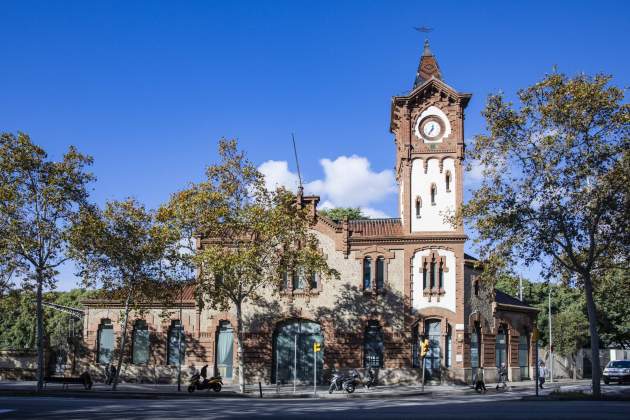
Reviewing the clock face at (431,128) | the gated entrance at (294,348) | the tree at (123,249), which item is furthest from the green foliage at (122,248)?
the clock face at (431,128)

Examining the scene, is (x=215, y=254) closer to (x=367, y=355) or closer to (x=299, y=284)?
(x=299, y=284)

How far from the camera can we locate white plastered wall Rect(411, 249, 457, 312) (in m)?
40.5

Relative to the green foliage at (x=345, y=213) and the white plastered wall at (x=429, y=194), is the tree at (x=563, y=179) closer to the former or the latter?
the white plastered wall at (x=429, y=194)

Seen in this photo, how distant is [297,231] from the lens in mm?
36094

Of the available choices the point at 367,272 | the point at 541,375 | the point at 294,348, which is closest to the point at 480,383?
the point at 541,375

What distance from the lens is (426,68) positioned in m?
46.1

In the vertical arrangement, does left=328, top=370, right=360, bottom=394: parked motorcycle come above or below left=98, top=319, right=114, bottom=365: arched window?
below

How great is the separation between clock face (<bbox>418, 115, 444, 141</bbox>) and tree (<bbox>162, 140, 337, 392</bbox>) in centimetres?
1085

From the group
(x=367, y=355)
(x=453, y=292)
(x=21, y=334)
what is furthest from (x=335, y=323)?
(x=21, y=334)

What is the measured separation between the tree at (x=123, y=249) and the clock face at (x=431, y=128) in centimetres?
1730

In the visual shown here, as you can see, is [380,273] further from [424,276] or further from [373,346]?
[373,346]

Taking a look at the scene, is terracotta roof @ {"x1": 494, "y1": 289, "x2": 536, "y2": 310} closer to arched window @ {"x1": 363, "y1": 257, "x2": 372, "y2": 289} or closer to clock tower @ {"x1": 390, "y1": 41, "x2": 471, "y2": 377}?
clock tower @ {"x1": 390, "y1": 41, "x2": 471, "y2": 377}

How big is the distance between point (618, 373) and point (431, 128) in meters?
20.0

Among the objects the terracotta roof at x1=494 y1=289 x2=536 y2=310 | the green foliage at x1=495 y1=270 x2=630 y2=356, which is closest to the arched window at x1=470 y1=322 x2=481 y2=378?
the terracotta roof at x1=494 y1=289 x2=536 y2=310
